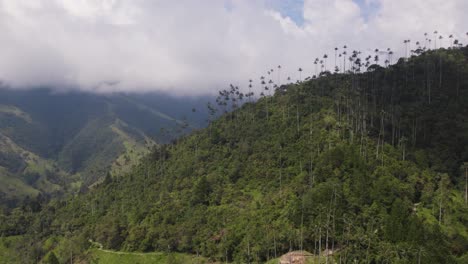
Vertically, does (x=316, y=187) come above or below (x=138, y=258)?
above

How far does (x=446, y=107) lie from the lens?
159 metres

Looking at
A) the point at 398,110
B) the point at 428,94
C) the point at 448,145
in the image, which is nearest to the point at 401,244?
the point at 448,145

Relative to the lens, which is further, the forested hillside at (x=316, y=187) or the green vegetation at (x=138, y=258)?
the green vegetation at (x=138, y=258)

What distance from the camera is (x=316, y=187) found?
120m

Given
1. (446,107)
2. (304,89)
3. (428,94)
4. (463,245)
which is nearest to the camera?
(463,245)

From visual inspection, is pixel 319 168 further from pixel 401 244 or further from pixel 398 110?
pixel 398 110

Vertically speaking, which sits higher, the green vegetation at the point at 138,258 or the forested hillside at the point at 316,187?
the forested hillside at the point at 316,187

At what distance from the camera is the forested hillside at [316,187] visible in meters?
105

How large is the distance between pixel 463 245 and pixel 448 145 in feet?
159

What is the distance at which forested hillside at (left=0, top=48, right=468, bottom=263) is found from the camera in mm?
105312

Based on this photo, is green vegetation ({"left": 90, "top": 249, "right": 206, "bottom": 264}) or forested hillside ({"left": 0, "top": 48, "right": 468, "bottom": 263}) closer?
forested hillside ({"left": 0, "top": 48, "right": 468, "bottom": 263})

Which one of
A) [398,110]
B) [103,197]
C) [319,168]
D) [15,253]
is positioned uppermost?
[398,110]

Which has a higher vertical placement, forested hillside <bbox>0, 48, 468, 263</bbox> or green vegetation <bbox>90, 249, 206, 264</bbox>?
forested hillside <bbox>0, 48, 468, 263</bbox>

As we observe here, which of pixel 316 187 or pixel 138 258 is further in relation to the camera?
pixel 138 258
